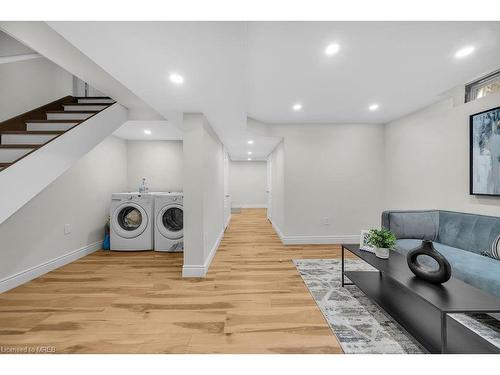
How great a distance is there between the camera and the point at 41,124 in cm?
268

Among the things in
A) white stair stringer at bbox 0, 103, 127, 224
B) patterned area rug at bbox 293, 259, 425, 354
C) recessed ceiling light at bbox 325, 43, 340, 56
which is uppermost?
recessed ceiling light at bbox 325, 43, 340, 56

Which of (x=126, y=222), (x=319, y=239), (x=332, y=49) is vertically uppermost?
(x=332, y=49)

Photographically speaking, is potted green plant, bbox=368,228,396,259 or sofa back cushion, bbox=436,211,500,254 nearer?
potted green plant, bbox=368,228,396,259

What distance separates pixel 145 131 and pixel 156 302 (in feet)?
10.2

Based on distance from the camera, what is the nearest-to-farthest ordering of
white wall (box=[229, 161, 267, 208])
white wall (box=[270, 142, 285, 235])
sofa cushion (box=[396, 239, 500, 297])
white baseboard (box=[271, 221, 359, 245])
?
1. sofa cushion (box=[396, 239, 500, 297])
2. white baseboard (box=[271, 221, 359, 245])
3. white wall (box=[270, 142, 285, 235])
4. white wall (box=[229, 161, 267, 208])

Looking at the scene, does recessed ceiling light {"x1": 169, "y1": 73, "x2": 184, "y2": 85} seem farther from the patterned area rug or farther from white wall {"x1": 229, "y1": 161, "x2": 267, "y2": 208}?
white wall {"x1": 229, "y1": 161, "x2": 267, "y2": 208}

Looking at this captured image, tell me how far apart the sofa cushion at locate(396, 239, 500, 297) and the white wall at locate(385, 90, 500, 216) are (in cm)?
74

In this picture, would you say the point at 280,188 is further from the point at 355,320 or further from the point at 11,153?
the point at 11,153

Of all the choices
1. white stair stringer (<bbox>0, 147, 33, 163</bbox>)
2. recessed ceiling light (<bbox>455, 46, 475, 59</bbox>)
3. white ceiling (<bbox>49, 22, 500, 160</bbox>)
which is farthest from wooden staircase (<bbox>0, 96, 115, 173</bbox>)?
recessed ceiling light (<bbox>455, 46, 475, 59</bbox>)

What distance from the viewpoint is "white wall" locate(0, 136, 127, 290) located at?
2574 millimetres

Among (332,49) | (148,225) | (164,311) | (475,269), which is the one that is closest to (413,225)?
(475,269)

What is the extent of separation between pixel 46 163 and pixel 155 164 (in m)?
2.72

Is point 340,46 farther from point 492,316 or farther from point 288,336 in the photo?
point 492,316

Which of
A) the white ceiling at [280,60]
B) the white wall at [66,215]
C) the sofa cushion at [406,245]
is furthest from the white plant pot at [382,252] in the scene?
the white wall at [66,215]
